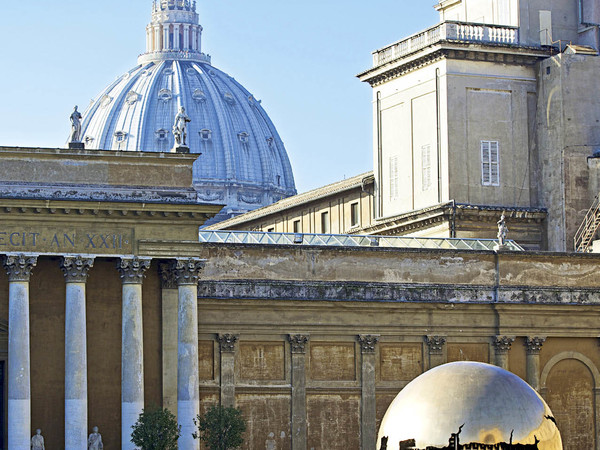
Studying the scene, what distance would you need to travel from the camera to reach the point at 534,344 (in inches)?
2522

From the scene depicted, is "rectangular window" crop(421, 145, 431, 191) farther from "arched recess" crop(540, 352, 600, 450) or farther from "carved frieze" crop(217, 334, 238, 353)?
"carved frieze" crop(217, 334, 238, 353)

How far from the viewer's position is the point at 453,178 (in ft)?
234

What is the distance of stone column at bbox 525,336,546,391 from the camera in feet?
209

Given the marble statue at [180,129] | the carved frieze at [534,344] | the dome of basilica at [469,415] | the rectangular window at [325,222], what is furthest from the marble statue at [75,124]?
the rectangular window at [325,222]

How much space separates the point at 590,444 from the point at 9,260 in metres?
22.3

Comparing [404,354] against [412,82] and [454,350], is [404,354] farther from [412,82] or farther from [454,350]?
[412,82]

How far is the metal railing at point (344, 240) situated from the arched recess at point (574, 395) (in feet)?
15.5

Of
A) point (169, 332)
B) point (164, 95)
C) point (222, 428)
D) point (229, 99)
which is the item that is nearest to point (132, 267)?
point (169, 332)

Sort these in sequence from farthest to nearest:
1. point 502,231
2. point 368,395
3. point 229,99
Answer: point 229,99, point 502,231, point 368,395

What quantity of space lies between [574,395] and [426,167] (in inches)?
506

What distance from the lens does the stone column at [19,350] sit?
53.8 metres

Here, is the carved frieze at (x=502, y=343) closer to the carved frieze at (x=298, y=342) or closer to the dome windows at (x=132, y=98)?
the carved frieze at (x=298, y=342)

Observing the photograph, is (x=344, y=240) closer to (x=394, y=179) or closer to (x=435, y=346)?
(x=435, y=346)

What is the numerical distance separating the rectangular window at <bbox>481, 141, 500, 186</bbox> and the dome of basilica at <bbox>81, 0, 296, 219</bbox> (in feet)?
349
